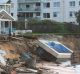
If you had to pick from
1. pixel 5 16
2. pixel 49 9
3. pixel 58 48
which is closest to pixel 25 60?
pixel 58 48

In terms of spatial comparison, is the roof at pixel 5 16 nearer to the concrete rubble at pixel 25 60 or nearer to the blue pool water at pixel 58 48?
the concrete rubble at pixel 25 60

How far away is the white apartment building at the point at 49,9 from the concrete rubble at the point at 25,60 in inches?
1243

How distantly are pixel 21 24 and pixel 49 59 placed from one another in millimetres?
25722

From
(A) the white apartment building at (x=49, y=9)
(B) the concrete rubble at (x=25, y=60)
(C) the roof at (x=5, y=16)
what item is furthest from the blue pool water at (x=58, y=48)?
(A) the white apartment building at (x=49, y=9)

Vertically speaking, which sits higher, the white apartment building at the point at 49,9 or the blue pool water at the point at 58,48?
the white apartment building at the point at 49,9

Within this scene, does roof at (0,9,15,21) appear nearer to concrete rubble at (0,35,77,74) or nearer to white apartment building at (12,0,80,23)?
concrete rubble at (0,35,77,74)

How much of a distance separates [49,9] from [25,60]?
50036 millimetres

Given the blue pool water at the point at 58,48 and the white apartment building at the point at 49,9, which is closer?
the blue pool water at the point at 58,48

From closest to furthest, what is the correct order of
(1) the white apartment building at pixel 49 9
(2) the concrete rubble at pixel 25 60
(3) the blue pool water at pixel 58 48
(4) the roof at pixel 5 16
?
(2) the concrete rubble at pixel 25 60 → (3) the blue pool water at pixel 58 48 → (4) the roof at pixel 5 16 → (1) the white apartment building at pixel 49 9

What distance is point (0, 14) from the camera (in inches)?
1982

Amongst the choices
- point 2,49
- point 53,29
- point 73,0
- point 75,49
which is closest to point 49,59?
point 2,49

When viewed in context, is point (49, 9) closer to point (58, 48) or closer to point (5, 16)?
point (5, 16)

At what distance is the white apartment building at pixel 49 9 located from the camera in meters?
84.6

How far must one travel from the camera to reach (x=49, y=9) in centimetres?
8719
